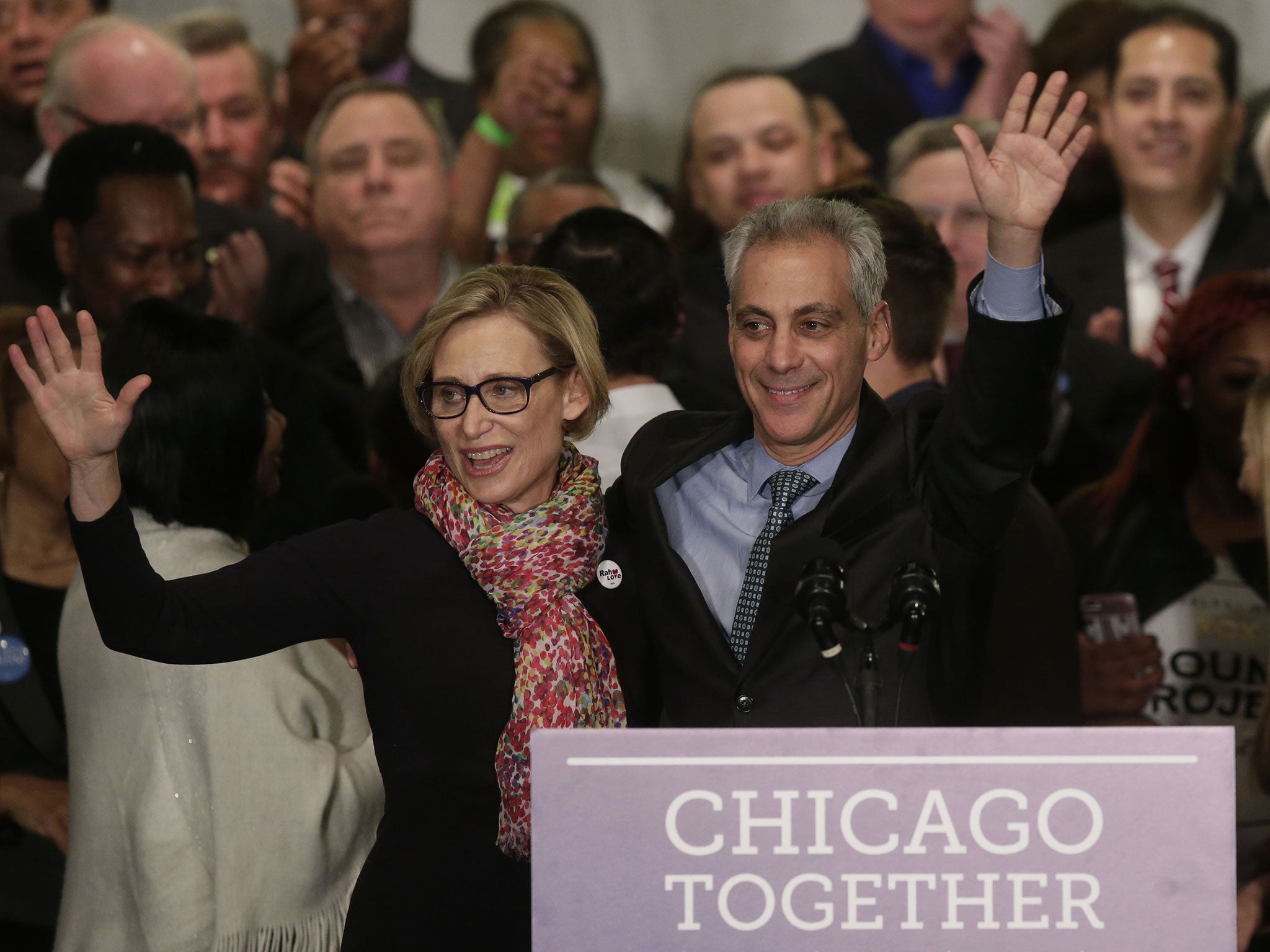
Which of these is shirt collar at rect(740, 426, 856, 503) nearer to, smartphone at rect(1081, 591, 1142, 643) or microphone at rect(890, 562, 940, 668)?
microphone at rect(890, 562, 940, 668)

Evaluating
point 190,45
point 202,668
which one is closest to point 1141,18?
point 190,45

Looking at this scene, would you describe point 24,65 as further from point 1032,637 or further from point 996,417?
point 996,417

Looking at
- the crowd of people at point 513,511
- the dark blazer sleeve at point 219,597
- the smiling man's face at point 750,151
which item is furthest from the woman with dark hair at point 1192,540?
the dark blazer sleeve at point 219,597

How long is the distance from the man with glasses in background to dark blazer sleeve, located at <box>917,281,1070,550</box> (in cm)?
393

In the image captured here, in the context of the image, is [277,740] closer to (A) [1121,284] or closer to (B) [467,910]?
(B) [467,910]

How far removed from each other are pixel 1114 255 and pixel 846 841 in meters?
3.90

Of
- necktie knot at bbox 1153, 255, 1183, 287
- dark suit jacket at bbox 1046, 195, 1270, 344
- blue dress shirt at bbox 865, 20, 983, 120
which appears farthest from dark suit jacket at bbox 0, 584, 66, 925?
blue dress shirt at bbox 865, 20, 983, 120

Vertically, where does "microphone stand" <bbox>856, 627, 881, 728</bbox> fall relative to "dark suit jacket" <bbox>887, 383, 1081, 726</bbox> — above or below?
above

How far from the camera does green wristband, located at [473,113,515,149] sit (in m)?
5.77

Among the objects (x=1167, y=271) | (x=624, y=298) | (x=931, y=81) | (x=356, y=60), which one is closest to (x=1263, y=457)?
(x=624, y=298)

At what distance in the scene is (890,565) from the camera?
236 centimetres

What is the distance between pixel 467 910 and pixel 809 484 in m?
0.78

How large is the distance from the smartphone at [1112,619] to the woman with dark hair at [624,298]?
1335 mm

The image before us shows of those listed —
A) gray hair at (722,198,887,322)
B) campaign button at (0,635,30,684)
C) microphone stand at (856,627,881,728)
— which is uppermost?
gray hair at (722,198,887,322)
